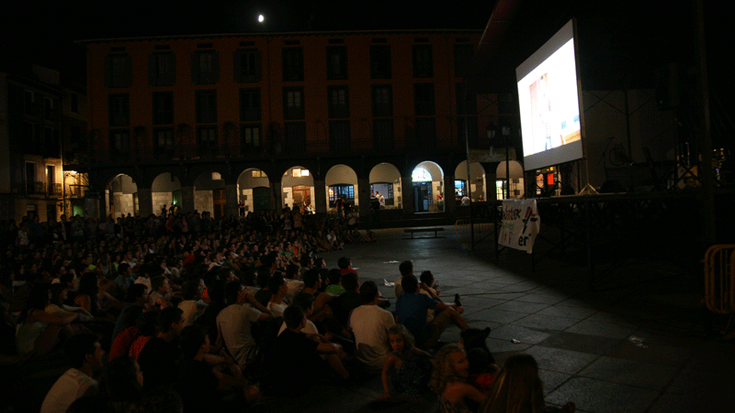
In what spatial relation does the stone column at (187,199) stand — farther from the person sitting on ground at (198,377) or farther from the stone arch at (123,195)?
the person sitting on ground at (198,377)

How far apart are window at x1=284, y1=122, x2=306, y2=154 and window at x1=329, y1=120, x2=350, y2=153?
1.90 metres

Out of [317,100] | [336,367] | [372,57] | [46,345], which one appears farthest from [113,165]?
[336,367]

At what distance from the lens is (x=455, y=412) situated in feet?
9.21

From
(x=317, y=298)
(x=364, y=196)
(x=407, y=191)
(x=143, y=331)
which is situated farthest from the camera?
(x=407, y=191)

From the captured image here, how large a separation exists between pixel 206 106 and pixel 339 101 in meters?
9.29

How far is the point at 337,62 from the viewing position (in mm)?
31172

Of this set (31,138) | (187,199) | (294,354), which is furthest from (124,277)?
(31,138)

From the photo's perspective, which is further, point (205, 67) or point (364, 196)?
point (205, 67)

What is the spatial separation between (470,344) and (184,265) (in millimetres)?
8550

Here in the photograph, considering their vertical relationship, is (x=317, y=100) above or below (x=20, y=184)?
above

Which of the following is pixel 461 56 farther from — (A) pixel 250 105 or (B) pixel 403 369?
(B) pixel 403 369

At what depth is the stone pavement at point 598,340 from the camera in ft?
12.8

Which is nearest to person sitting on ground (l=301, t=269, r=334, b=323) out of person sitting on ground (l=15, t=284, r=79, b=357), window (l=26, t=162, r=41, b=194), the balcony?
person sitting on ground (l=15, t=284, r=79, b=357)

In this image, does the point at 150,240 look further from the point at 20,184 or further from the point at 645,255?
the point at 20,184
